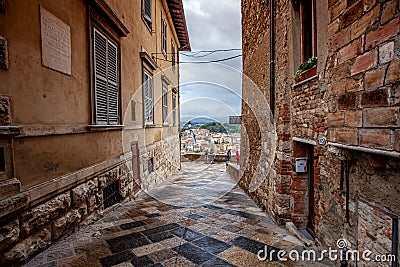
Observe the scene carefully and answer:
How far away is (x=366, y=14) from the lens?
6.04 ft

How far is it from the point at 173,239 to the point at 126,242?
61 cm

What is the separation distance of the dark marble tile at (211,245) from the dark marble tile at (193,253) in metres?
0.09

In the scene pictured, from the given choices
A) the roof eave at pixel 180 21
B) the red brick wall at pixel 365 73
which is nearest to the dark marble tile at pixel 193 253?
the red brick wall at pixel 365 73

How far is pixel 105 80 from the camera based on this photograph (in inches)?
186

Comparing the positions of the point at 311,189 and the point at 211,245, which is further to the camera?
the point at 311,189

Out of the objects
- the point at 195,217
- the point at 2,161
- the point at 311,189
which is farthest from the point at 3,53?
the point at 311,189

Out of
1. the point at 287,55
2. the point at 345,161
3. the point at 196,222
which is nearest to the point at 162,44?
the point at 287,55

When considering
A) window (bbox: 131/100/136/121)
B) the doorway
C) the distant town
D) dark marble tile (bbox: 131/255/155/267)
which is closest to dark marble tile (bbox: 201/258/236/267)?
dark marble tile (bbox: 131/255/155/267)

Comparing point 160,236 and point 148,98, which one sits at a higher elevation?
point 148,98

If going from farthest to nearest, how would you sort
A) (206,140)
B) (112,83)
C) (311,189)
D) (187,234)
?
(206,140), (112,83), (311,189), (187,234)

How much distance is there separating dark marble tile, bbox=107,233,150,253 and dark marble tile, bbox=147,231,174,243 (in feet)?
0.31

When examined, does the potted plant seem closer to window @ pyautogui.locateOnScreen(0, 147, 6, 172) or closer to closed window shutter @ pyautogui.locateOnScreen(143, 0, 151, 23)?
window @ pyautogui.locateOnScreen(0, 147, 6, 172)

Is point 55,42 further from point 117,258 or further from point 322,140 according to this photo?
point 322,140

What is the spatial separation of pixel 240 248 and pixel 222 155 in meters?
15.9
